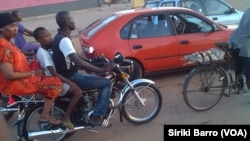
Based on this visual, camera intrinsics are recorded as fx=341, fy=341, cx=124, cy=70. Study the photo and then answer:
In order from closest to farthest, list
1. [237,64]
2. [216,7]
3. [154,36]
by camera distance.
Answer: [237,64]
[154,36]
[216,7]

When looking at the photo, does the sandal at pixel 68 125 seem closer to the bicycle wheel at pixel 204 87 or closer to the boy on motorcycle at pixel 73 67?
the boy on motorcycle at pixel 73 67

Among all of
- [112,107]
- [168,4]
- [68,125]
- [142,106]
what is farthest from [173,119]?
[168,4]

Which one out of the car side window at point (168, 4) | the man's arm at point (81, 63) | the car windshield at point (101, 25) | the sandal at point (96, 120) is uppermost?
the man's arm at point (81, 63)

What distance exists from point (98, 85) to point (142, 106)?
862 millimetres

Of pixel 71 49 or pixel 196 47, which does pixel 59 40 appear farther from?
pixel 196 47

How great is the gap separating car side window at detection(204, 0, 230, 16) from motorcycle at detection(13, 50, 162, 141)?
499 centimetres

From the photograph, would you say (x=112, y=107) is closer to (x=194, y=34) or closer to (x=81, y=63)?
(x=81, y=63)

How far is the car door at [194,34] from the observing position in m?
6.98

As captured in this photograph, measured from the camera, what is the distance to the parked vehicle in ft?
30.0

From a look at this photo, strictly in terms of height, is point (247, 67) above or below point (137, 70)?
above

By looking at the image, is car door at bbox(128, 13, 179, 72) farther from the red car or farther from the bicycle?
the bicycle

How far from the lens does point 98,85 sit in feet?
14.9

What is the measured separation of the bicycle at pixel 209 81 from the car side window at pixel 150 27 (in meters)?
1.65

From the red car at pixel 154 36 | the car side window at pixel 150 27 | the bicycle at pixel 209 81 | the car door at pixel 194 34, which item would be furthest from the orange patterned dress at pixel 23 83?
the car door at pixel 194 34
